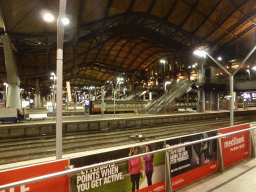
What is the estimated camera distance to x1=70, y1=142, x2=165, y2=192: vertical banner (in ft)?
9.45

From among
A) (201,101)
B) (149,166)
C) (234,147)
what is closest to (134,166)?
(149,166)

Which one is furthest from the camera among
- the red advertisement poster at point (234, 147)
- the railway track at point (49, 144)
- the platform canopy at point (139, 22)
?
the platform canopy at point (139, 22)

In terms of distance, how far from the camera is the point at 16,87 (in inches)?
778

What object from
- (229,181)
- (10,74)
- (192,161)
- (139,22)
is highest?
(139,22)

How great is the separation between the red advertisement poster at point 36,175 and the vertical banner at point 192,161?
8.50 feet

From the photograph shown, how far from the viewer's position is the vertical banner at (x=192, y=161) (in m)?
4.03

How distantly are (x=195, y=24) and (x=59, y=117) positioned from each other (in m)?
31.0

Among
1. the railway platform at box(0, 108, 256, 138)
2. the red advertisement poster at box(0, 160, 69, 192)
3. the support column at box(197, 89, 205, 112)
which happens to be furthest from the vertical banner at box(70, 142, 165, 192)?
the support column at box(197, 89, 205, 112)

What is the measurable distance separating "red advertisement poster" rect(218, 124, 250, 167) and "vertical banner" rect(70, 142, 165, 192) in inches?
111

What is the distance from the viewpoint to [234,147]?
561cm

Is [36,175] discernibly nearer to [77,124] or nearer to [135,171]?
[135,171]

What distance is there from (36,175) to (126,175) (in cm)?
168

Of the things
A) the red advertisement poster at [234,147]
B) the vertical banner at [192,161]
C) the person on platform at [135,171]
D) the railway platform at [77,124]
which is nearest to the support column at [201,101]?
the railway platform at [77,124]

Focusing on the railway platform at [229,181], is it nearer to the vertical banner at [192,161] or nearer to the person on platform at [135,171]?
the vertical banner at [192,161]
